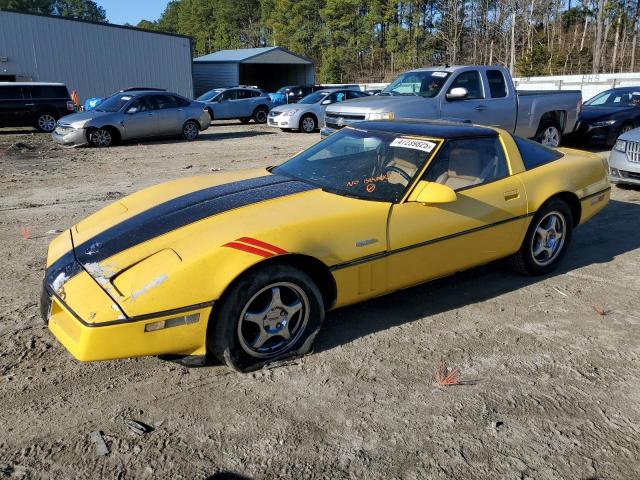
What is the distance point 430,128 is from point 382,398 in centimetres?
237

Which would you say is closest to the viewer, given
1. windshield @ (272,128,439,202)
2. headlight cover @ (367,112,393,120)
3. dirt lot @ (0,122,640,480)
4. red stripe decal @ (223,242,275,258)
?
dirt lot @ (0,122,640,480)

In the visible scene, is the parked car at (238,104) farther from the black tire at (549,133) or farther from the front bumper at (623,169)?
the front bumper at (623,169)

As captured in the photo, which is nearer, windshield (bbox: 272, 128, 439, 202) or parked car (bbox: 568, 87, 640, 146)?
windshield (bbox: 272, 128, 439, 202)

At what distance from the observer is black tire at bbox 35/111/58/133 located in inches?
709

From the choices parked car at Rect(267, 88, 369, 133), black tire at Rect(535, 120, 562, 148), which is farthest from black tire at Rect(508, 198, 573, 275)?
parked car at Rect(267, 88, 369, 133)

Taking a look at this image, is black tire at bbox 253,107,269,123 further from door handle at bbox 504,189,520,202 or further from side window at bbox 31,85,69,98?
door handle at bbox 504,189,520,202

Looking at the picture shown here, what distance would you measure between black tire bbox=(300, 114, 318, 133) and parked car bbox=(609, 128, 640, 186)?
11.7 meters

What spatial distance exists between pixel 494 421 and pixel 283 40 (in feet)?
248

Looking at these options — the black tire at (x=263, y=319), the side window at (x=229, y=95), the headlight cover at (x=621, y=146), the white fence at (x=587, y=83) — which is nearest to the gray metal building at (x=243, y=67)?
the white fence at (x=587, y=83)

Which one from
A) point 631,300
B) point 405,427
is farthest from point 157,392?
point 631,300

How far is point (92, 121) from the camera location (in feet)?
45.7

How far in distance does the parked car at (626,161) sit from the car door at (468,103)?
246cm

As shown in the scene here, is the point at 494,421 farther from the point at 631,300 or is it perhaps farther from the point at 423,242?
the point at 631,300

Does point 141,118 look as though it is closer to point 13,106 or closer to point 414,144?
point 13,106
